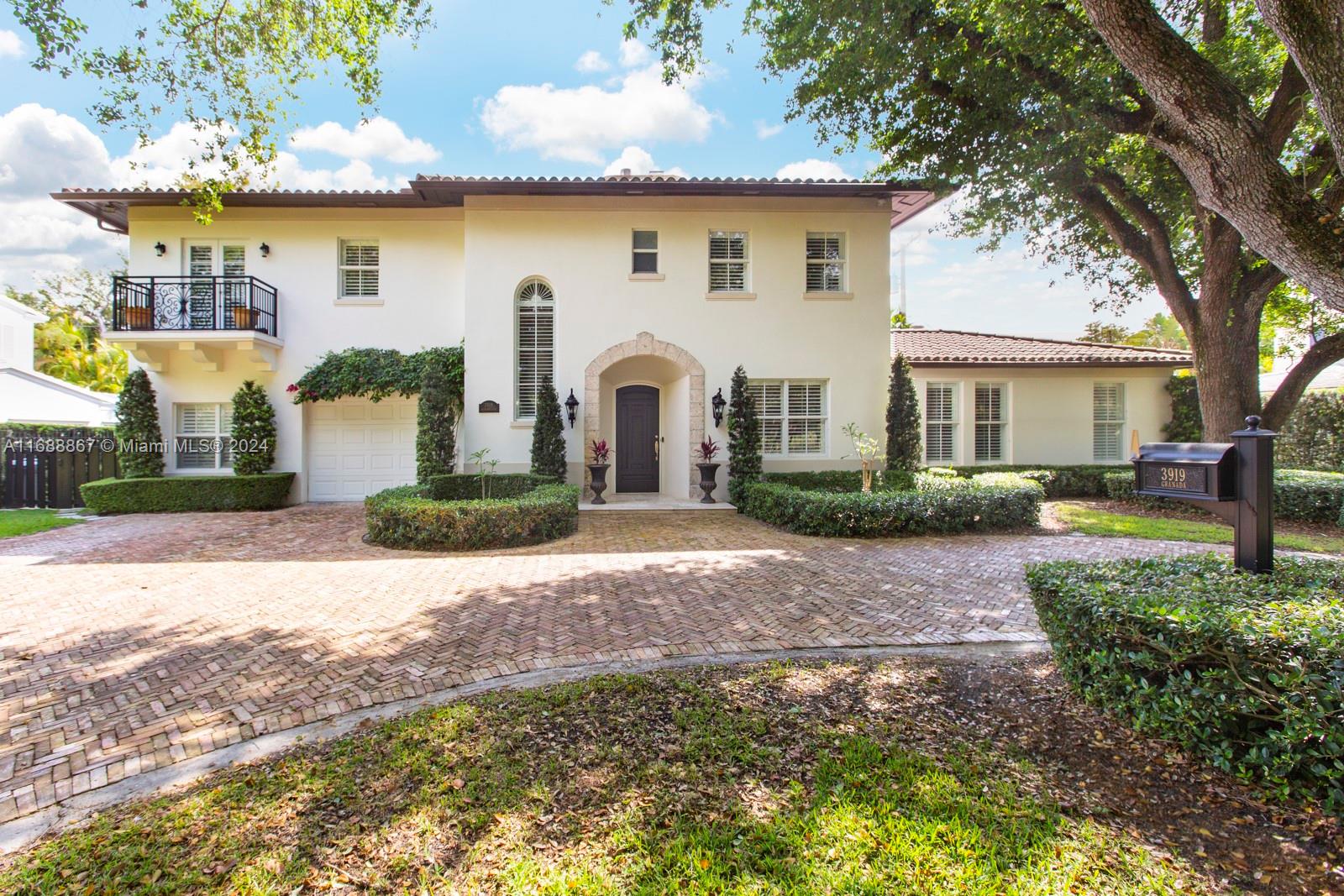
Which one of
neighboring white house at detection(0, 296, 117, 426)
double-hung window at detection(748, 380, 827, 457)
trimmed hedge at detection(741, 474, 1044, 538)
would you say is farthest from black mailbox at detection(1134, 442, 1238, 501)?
neighboring white house at detection(0, 296, 117, 426)

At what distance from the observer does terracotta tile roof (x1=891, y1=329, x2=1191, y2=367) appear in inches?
598

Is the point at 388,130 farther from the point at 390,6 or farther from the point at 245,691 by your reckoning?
the point at 245,691

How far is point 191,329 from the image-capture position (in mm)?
13039

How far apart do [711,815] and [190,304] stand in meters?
16.0

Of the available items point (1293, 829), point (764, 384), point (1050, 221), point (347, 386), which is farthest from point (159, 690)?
point (1050, 221)

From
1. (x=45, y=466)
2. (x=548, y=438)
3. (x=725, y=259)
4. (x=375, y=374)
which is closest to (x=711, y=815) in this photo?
(x=548, y=438)

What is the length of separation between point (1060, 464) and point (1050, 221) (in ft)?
22.0

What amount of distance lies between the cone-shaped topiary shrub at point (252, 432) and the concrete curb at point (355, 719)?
12.3m

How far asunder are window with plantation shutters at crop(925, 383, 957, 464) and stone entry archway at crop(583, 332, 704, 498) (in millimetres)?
6542

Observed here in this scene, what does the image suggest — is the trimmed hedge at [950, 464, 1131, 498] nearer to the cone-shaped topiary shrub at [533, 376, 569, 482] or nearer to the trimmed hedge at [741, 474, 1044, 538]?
the trimmed hedge at [741, 474, 1044, 538]

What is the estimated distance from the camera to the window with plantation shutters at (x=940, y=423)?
15.7 metres

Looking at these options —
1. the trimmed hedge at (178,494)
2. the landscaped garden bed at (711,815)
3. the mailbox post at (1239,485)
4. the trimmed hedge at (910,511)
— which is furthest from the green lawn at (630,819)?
the trimmed hedge at (178,494)

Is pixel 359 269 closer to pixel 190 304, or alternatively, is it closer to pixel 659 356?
pixel 190 304

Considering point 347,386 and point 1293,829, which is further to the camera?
point 347,386
